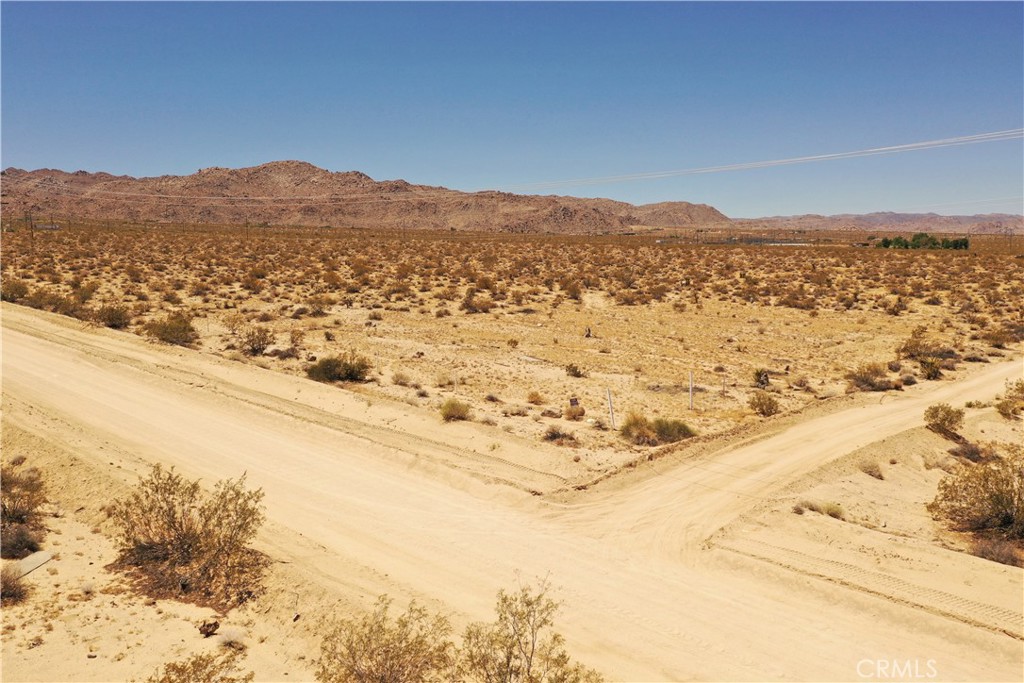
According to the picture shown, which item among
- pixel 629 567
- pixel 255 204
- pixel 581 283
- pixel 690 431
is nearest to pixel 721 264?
pixel 581 283

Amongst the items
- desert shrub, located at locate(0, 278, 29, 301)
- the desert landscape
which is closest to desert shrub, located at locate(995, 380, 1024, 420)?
the desert landscape

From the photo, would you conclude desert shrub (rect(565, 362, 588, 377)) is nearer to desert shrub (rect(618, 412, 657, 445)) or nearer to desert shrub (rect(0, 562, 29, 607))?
desert shrub (rect(618, 412, 657, 445))

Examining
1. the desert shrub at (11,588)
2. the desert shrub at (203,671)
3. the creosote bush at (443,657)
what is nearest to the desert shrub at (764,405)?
the creosote bush at (443,657)

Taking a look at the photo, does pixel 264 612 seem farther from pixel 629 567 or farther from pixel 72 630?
pixel 629 567

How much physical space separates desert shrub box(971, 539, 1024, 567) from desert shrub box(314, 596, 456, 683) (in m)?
8.71

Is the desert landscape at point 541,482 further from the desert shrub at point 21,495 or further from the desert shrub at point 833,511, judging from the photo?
the desert shrub at point 21,495

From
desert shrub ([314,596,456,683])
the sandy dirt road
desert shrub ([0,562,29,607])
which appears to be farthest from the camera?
desert shrub ([0,562,29,607])

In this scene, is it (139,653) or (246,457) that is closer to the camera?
(139,653)

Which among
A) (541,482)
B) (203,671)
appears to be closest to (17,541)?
(203,671)

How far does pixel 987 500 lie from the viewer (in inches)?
409

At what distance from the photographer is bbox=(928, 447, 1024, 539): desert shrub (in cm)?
1021

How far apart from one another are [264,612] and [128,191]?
664 feet

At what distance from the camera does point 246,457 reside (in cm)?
1305

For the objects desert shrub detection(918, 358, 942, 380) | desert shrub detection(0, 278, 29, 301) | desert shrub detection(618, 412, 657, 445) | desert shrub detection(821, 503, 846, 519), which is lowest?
desert shrub detection(821, 503, 846, 519)
